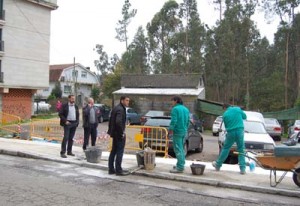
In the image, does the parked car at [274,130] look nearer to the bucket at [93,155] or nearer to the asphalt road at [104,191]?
the bucket at [93,155]

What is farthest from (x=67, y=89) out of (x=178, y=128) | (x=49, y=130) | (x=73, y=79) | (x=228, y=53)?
(x=178, y=128)

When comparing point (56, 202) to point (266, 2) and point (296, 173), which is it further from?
point (266, 2)

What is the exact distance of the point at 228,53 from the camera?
5294cm

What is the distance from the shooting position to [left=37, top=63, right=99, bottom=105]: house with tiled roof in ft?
219

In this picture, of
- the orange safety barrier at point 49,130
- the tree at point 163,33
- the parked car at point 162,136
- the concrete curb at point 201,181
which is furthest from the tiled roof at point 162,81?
the concrete curb at point 201,181

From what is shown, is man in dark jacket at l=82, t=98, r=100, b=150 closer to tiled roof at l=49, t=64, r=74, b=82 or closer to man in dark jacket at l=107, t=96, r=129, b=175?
man in dark jacket at l=107, t=96, r=129, b=175

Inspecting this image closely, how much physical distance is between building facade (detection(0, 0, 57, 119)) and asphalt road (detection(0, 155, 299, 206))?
89.6 ft

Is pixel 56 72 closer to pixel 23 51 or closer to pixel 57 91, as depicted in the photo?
pixel 57 91

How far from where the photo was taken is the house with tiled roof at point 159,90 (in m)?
38.1

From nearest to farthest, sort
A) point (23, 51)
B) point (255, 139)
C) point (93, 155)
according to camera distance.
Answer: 1. point (93, 155)
2. point (255, 139)
3. point (23, 51)

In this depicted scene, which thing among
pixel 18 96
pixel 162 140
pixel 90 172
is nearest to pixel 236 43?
pixel 18 96

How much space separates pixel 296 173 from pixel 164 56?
182 ft

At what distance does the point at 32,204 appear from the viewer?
6.44 meters

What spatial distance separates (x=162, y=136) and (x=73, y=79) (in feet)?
184
